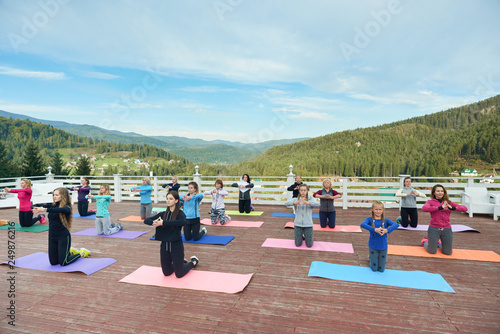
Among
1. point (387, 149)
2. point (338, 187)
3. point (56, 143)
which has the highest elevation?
point (56, 143)

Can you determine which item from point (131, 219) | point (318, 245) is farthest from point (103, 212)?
point (318, 245)

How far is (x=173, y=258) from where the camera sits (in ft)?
12.8

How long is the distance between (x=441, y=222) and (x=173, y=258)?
479cm

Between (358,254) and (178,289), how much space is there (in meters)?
3.31

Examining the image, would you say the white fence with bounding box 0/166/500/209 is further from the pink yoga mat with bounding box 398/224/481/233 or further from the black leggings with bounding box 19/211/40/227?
the black leggings with bounding box 19/211/40/227

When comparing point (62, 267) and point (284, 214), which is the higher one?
point (284, 214)

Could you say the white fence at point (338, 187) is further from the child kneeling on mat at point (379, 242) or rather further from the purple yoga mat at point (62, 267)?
the purple yoga mat at point (62, 267)

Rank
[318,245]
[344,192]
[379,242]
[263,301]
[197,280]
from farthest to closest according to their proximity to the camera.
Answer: [344,192], [318,245], [379,242], [197,280], [263,301]

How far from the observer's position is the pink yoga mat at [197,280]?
11.8 ft

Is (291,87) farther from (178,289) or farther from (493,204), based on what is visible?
(178,289)

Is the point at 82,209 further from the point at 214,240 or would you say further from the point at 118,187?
the point at 214,240

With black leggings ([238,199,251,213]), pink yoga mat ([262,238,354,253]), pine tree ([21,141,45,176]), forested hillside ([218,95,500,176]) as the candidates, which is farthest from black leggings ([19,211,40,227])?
forested hillside ([218,95,500,176])

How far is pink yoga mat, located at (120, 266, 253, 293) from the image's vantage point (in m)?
3.61

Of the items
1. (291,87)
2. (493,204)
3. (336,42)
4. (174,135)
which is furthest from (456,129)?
(174,135)
